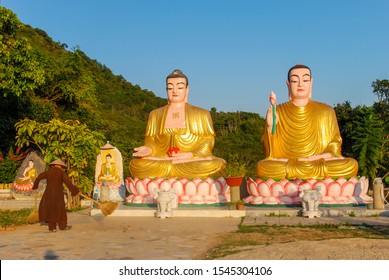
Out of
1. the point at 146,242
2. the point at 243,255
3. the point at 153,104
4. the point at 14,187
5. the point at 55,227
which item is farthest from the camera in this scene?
the point at 153,104

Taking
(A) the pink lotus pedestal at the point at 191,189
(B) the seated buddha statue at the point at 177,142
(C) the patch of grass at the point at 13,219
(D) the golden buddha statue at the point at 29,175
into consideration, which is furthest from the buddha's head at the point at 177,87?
(D) the golden buddha statue at the point at 29,175

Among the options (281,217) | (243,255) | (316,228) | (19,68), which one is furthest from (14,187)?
(243,255)

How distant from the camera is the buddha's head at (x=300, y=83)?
40.0 feet

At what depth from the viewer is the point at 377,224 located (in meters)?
8.64

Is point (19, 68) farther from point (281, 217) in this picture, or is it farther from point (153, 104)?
point (153, 104)

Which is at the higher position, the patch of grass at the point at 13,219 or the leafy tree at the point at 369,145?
the leafy tree at the point at 369,145

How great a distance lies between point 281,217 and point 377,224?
1861 mm

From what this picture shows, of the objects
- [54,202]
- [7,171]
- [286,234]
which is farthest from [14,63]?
[286,234]

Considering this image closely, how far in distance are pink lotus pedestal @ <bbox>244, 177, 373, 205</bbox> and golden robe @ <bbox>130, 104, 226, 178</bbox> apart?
1.21 meters

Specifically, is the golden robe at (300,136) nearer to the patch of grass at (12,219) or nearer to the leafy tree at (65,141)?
the leafy tree at (65,141)

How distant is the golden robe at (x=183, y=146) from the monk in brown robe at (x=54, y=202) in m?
3.44

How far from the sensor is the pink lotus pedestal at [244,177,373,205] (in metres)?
11.0

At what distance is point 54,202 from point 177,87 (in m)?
5.50

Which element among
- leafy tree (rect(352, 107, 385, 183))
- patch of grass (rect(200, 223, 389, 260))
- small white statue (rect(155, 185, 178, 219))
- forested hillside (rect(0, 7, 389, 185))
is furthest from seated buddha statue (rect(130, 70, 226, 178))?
leafy tree (rect(352, 107, 385, 183))
